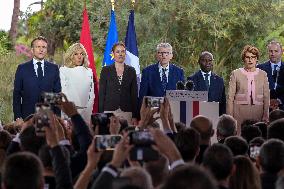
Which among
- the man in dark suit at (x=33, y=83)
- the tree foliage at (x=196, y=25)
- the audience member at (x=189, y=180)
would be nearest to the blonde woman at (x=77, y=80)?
the man in dark suit at (x=33, y=83)

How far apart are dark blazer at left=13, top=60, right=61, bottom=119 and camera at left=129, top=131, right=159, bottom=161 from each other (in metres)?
5.64

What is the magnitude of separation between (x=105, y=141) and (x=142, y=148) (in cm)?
33

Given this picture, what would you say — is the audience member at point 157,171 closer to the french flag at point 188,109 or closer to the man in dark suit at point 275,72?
the french flag at point 188,109

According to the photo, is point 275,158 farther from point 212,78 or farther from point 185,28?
point 185,28

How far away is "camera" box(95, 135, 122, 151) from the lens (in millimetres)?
4801

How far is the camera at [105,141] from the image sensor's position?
480 cm

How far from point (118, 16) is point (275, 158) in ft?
42.4

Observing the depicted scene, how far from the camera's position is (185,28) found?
1781 centimetres

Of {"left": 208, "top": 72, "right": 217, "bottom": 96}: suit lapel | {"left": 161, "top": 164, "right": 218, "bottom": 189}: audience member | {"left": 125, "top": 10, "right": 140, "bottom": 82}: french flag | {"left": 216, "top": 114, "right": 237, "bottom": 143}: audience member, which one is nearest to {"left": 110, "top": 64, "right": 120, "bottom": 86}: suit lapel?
{"left": 208, "top": 72, "right": 217, "bottom": 96}: suit lapel

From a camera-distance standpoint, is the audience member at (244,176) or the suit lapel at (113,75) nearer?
the audience member at (244,176)

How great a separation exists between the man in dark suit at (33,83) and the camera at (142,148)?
5.64 metres

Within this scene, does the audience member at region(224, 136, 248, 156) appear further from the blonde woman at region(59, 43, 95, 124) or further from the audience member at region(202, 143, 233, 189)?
the blonde woman at region(59, 43, 95, 124)

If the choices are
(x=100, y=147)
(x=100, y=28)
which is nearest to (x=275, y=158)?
(x=100, y=147)

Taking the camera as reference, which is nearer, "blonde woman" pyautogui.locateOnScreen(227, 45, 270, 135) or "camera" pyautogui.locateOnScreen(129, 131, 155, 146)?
"camera" pyautogui.locateOnScreen(129, 131, 155, 146)
